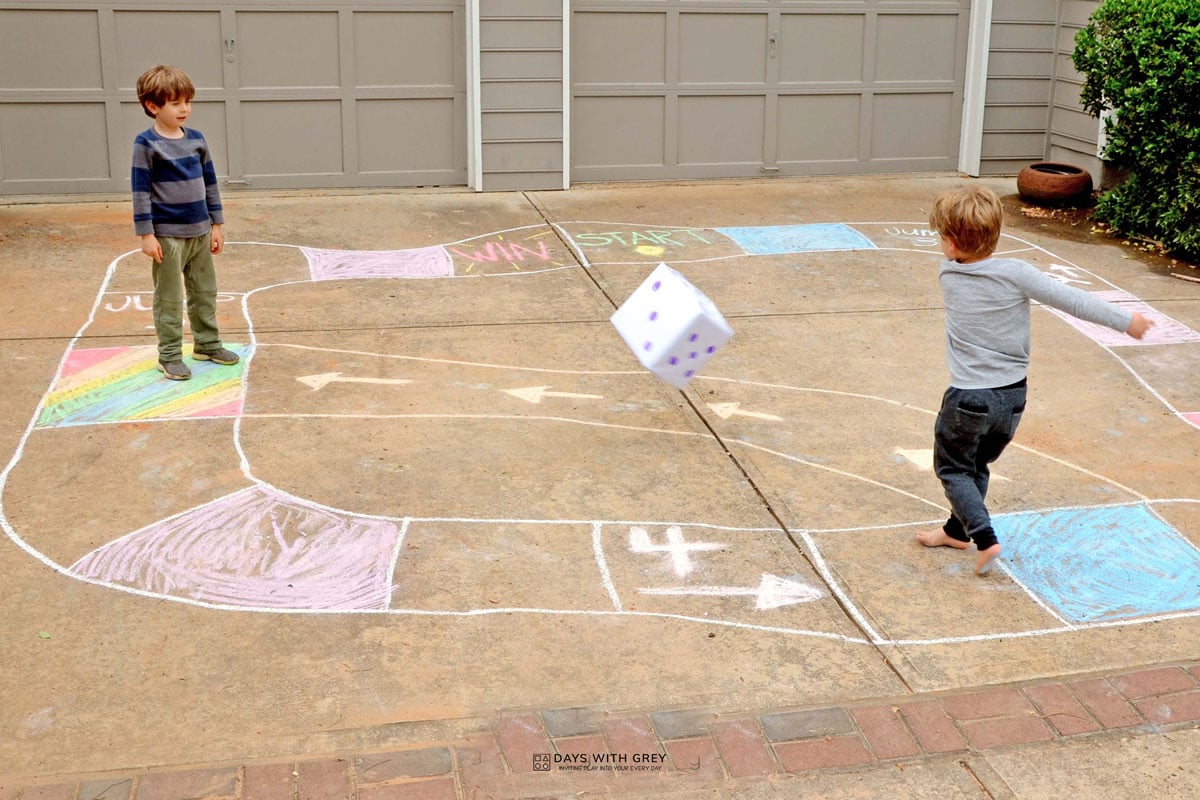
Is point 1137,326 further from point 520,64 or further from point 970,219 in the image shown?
point 520,64

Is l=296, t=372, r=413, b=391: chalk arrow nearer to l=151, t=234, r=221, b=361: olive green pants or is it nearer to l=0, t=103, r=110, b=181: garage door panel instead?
l=151, t=234, r=221, b=361: olive green pants

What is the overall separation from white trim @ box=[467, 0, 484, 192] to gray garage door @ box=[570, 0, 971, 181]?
77 cm

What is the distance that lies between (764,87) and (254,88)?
3.94 m

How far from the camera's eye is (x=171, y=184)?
18.7 feet

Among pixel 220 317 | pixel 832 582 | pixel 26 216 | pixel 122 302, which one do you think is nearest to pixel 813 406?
pixel 832 582

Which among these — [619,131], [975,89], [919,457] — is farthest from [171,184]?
[975,89]

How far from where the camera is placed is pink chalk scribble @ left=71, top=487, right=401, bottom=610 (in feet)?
13.4

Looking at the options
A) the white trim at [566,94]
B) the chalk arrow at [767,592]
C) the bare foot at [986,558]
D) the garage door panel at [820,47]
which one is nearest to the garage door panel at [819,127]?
the garage door panel at [820,47]

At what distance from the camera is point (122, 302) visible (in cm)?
691

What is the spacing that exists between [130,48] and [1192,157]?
23.4 ft

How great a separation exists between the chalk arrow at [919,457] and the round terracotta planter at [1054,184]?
16.1ft

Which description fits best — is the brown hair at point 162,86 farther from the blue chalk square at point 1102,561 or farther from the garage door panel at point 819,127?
the garage door panel at point 819,127

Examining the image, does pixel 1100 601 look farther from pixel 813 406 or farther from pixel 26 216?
pixel 26 216

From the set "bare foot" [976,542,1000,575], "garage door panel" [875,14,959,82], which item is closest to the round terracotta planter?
"garage door panel" [875,14,959,82]
